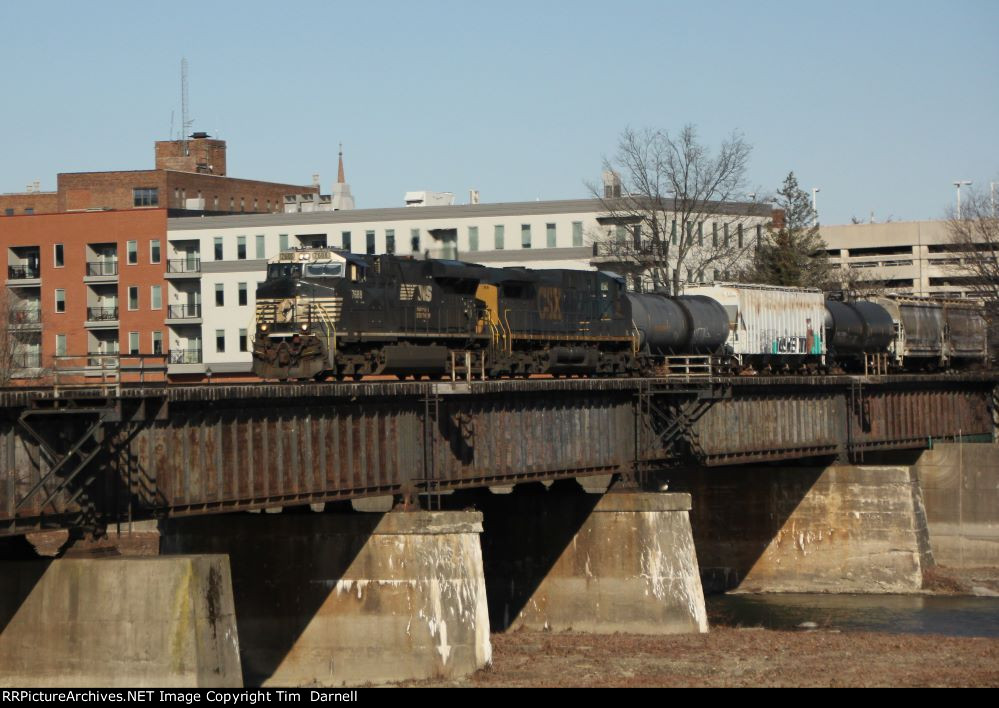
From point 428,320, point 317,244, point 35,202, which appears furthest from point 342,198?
point 428,320

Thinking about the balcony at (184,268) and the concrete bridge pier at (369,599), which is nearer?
the concrete bridge pier at (369,599)

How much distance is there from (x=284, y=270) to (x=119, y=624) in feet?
56.5

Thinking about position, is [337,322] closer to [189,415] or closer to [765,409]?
[189,415]

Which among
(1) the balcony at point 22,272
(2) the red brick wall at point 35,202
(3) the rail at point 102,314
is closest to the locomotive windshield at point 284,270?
(3) the rail at point 102,314

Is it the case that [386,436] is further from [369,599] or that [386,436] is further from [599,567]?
[599,567]

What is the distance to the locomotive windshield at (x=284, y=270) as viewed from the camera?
42531 mm

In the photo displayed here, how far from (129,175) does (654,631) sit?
8676cm

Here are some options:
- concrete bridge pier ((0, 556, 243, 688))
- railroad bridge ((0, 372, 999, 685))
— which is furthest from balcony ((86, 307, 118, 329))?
concrete bridge pier ((0, 556, 243, 688))

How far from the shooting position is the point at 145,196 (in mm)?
118438

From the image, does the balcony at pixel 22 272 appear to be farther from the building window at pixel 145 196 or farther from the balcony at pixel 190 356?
the building window at pixel 145 196

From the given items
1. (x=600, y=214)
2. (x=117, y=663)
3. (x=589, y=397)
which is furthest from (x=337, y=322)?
(x=600, y=214)

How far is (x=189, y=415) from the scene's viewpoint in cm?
3028

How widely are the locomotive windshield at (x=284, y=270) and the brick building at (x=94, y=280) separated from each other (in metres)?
60.2

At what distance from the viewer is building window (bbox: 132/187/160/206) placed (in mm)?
118000
